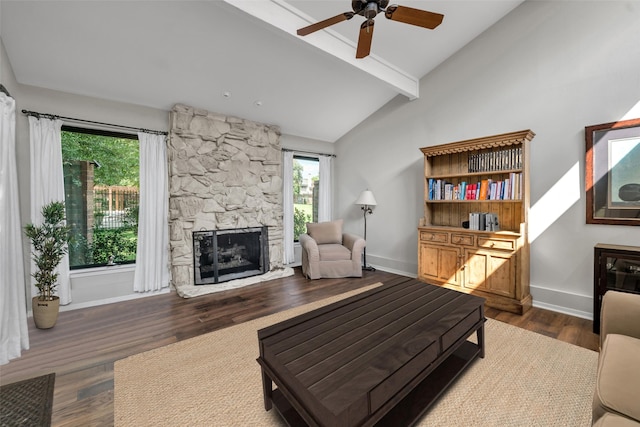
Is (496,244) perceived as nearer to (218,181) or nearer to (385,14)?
(385,14)

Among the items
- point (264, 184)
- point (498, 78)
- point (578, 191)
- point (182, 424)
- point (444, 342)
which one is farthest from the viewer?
point (264, 184)

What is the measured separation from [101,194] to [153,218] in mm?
695

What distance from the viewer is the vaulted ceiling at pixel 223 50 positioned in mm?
2545

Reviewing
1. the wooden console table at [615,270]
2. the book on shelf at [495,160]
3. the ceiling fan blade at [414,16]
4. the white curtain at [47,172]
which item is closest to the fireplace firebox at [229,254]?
the white curtain at [47,172]

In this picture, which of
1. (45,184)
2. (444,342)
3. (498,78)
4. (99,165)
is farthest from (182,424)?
(498,78)

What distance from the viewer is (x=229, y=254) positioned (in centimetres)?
441

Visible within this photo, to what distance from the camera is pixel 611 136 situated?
2740mm

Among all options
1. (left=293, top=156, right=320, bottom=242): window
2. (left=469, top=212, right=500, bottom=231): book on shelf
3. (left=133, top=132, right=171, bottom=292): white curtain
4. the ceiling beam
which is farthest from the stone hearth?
(left=469, top=212, right=500, bottom=231): book on shelf

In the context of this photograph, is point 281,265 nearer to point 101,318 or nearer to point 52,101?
point 101,318

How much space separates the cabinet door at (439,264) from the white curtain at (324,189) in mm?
2370

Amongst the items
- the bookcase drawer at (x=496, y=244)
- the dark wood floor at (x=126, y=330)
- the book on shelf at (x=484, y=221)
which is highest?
the book on shelf at (x=484, y=221)

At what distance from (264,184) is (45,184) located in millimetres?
2719

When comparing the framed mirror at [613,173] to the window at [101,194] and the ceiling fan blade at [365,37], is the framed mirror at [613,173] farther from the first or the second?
the window at [101,194]

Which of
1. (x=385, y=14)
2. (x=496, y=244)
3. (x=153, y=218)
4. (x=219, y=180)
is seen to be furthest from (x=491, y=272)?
(x=153, y=218)
